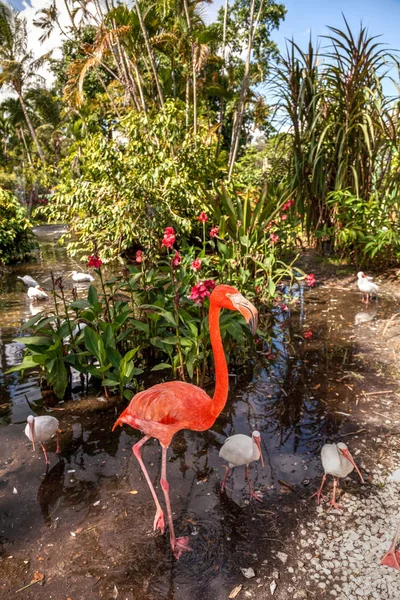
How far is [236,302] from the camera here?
2062 millimetres

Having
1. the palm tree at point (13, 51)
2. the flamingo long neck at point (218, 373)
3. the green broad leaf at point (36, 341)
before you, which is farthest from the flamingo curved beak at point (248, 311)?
the palm tree at point (13, 51)

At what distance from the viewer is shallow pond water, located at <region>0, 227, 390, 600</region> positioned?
2.18 metres

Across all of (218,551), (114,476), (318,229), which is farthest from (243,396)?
(318,229)

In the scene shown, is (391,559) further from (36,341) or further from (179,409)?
(36,341)

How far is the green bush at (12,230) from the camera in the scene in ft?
32.3

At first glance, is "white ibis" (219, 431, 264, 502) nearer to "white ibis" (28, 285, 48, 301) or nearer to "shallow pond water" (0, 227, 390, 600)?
"shallow pond water" (0, 227, 390, 600)

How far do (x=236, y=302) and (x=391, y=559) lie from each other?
59.8 inches

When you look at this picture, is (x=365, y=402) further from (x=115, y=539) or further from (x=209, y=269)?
(x=209, y=269)

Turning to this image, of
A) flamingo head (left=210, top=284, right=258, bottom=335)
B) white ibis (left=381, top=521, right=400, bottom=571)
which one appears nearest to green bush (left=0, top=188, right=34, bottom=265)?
flamingo head (left=210, top=284, right=258, bottom=335)

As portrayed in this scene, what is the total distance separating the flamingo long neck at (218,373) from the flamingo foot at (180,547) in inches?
27.5

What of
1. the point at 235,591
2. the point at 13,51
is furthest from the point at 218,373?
the point at 13,51

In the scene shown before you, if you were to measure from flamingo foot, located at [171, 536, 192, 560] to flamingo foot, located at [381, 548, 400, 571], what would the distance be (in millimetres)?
1013

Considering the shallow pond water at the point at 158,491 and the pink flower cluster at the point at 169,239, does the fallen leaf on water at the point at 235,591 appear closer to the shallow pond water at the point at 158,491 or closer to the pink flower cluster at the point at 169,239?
the shallow pond water at the point at 158,491

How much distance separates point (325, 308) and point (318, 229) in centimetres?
257
